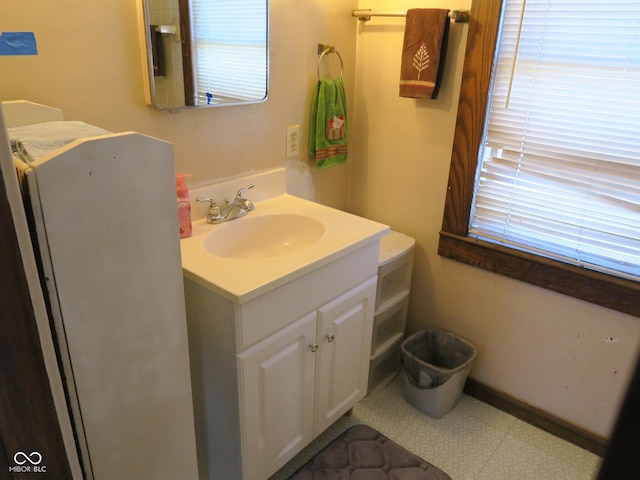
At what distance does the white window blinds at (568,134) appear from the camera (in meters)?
1.56

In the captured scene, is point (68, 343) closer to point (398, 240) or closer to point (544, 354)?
point (398, 240)

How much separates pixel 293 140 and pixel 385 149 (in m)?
0.45

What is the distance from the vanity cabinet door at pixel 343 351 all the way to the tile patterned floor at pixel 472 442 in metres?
0.19

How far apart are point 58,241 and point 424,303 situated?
1.77 metres

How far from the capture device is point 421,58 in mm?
1863

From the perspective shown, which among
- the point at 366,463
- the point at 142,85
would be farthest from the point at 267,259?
the point at 366,463

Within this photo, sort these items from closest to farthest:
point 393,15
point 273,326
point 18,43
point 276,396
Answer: point 18,43
point 273,326
point 276,396
point 393,15

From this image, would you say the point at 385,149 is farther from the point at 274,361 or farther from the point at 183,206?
the point at 274,361

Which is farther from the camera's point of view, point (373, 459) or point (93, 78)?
point (373, 459)

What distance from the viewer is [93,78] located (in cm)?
134

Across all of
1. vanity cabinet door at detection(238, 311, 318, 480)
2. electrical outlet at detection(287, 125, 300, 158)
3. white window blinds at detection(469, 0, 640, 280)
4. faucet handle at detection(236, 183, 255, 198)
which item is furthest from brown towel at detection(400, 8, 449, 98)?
vanity cabinet door at detection(238, 311, 318, 480)

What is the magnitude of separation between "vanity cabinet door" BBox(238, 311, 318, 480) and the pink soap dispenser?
449mm

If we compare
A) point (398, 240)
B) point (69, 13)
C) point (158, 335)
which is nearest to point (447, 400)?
point (398, 240)

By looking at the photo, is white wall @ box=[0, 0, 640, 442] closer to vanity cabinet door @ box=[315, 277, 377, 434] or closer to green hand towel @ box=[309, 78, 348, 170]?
green hand towel @ box=[309, 78, 348, 170]
